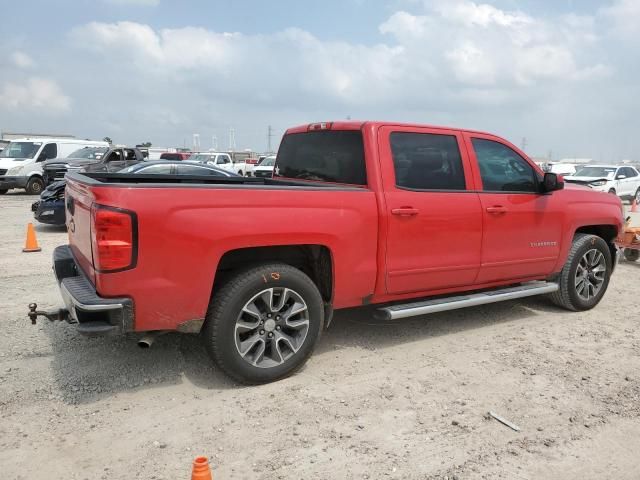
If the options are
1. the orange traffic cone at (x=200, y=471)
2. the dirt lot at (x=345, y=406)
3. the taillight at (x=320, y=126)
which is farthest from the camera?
the taillight at (x=320, y=126)

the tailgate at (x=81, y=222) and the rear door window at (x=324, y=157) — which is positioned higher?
the rear door window at (x=324, y=157)

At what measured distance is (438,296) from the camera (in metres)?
4.96

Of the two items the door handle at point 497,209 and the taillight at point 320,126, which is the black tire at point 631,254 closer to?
the door handle at point 497,209

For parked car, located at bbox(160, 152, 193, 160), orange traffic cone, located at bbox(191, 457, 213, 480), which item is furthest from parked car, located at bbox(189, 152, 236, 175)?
orange traffic cone, located at bbox(191, 457, 213, 480)

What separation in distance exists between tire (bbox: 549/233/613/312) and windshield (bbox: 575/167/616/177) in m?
15.9

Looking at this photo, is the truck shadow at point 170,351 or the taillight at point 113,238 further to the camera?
the truck shadow at point 170,351

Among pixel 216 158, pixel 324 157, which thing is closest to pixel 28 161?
pixel 216 158

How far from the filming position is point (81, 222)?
359cm

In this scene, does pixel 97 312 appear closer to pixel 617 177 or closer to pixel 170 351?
pixel 170 351

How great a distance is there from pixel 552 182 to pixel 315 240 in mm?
2662

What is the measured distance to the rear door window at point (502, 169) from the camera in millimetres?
4812

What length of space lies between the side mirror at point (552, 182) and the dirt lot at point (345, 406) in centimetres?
139

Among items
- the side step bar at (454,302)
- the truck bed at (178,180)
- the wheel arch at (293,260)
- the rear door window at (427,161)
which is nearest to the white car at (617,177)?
the side step bar at (454,302)

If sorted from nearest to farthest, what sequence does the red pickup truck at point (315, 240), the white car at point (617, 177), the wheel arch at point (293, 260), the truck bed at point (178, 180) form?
the red pickup truck at point (315, 240) → the wheel arch at point (293, 260) → the truck bed at point (178, 180) → the white car at point (617, 177)
